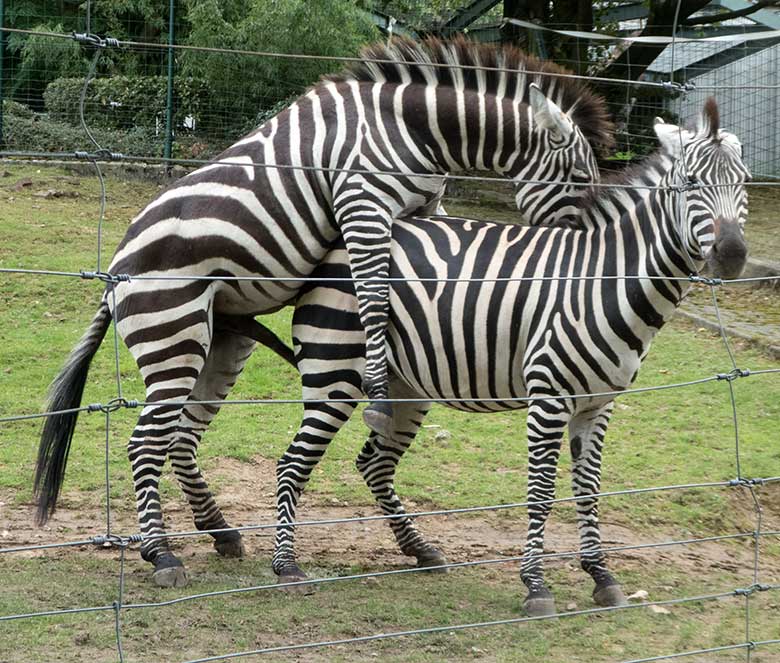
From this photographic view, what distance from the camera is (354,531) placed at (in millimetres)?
6434

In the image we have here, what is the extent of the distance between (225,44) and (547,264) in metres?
9.78

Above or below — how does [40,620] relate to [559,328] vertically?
below

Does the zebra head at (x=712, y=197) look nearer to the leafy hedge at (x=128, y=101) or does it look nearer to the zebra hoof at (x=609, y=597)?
the zebra hoof at (x=609, y=597)

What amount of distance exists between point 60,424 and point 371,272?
1.76 metres

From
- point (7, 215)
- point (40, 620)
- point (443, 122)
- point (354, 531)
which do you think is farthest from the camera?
point (7, 215)

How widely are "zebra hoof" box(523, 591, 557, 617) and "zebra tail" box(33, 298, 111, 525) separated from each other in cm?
239

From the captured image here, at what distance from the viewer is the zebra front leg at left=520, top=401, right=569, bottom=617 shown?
501 cm

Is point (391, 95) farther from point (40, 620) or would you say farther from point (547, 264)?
point (40, 620)

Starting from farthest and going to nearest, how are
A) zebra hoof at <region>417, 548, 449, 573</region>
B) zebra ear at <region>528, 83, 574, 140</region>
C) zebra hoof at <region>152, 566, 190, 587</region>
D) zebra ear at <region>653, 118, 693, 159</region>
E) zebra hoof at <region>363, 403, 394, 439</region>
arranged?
zebra hoof at <region>417, 548, 449, 573</region>
zebra ear at <region>528, 83, 574, 140</region>
zebra hoof at <region>152, 566, 190, 587</region>
zebra hoof at <region>363, 403, 394, 439</region>
zebra ear at <region>653, 118, 693, 159</region>

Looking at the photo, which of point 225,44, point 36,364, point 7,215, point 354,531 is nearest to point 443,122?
point 354,531

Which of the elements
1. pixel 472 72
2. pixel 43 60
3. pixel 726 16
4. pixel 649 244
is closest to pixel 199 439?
pixel 472 72

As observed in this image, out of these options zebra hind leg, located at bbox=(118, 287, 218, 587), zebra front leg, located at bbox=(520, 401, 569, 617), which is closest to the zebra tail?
zebra hind leg, located at bbox=(118, 287, 218, 587)

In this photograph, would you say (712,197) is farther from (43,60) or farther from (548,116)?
(43,60)

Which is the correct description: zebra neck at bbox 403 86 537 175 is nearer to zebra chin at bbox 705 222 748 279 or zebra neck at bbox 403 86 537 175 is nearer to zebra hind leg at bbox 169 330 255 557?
zebra chin at bbox 705 222 748 279
